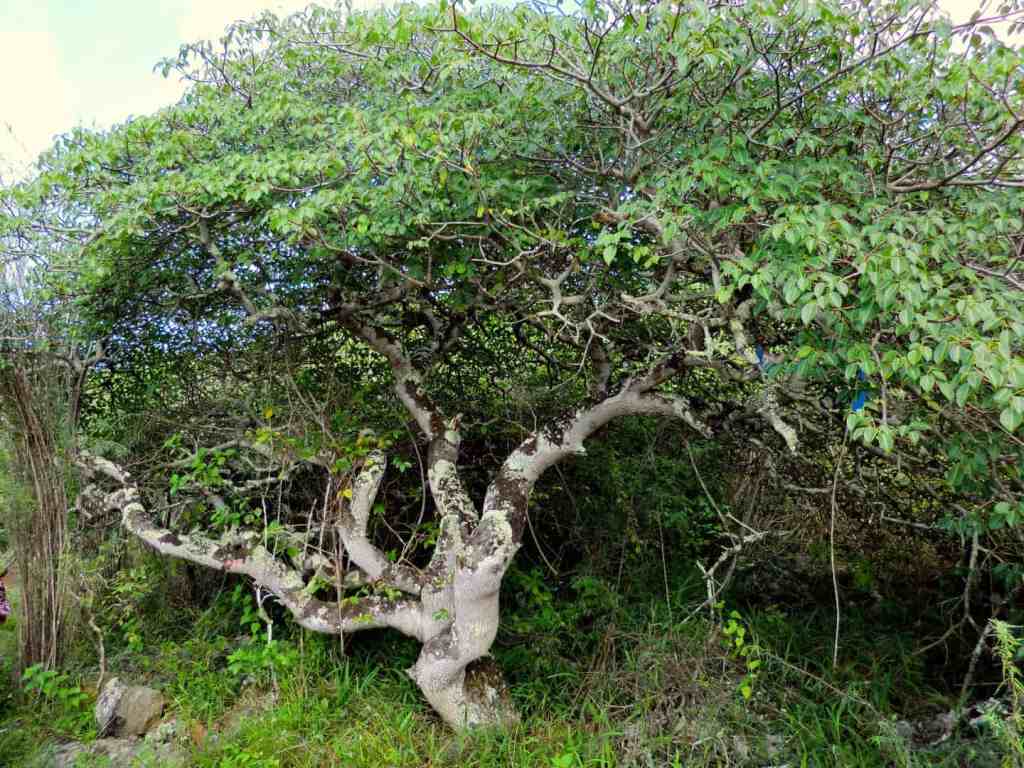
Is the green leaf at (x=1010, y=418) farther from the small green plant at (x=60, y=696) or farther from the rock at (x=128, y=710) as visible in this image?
the small green plant at (x=60, y=696)

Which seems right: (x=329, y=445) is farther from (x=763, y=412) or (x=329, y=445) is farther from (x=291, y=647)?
(x=763, y=412)

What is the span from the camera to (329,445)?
150 inches

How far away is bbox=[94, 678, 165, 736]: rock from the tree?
708mm

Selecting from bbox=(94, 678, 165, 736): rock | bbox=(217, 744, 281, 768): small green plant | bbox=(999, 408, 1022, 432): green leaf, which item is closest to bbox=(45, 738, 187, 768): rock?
bbox=(94, 678, 165, 736): rock

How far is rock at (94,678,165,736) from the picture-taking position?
3418 millimetres

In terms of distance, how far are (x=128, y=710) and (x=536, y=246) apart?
3046 millimetres

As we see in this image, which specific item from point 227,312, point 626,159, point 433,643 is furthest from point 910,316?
point 227,312

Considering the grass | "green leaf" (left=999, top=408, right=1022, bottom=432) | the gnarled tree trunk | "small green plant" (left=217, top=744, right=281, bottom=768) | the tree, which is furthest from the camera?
the gnarled tree trunk

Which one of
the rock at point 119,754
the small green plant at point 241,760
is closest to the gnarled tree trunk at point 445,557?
the small green plant at point 241,760

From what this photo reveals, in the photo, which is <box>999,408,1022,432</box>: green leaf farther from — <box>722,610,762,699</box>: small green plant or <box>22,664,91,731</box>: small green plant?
<box>22,664,91,731</box>: small green plant

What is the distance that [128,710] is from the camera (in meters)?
3.46

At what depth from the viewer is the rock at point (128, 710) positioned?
3418 millimetres

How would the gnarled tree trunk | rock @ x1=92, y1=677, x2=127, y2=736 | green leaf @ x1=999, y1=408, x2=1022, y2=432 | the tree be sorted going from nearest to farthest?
green leaf @ x1=999, y1=408, x2=1022, y2=432 < the tree < the gnarled tree trunk < rock @ x1=92, y1=677, x2=127, y2=736

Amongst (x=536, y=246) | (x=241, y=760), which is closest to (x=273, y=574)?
(x=241, y=760)
